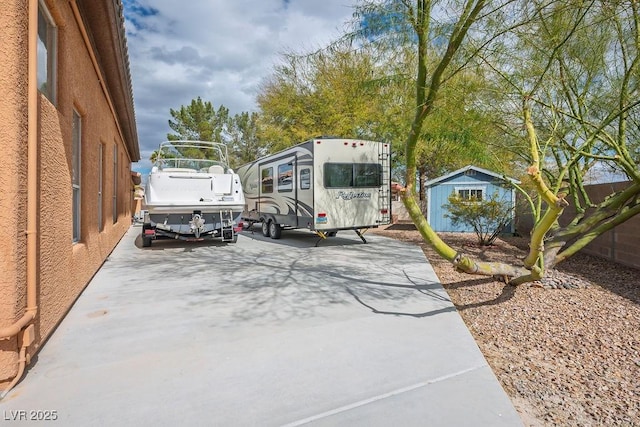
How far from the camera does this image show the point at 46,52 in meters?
3.62

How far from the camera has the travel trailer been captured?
379 inches

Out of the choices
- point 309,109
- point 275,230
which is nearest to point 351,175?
point 275,230

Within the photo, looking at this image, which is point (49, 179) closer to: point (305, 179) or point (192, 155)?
point (305, 179)

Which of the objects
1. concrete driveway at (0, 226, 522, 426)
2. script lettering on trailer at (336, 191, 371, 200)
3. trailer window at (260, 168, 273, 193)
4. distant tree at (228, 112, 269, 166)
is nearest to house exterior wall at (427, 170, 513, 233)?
script lettering on trailer at (336, 191, 371, 200)

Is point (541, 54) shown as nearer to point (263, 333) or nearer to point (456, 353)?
point (456, 353)

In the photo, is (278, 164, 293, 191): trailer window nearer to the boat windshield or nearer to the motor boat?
the motor boat

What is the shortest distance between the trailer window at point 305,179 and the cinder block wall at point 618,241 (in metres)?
6.78

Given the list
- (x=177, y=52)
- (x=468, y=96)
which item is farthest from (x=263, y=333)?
(x=177, y=52)

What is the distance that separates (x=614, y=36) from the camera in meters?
5.78

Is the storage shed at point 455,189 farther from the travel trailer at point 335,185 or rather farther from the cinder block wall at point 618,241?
the cinder block wall at point 618,241

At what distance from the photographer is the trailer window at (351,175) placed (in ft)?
31.8

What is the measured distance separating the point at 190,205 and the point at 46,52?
5580 mm

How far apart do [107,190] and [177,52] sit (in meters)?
8.72

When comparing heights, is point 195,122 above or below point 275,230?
above
